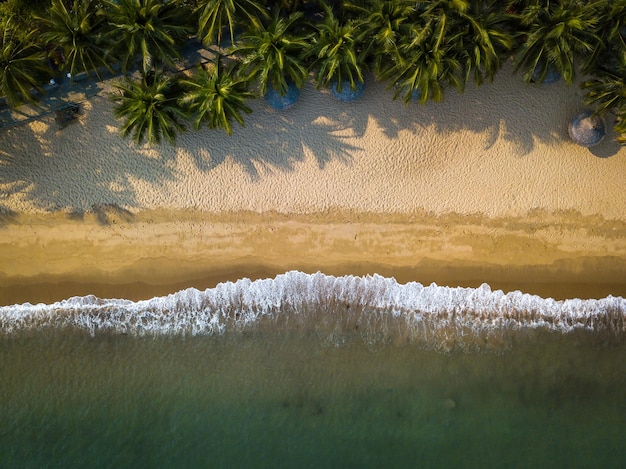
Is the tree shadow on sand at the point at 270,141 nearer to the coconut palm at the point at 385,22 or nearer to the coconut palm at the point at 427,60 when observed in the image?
the coconut palm at the point at 427,60

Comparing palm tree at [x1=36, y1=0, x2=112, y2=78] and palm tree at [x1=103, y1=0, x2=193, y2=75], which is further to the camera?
palm tree at [x1=36, y1=0, x2=112, y2=78]

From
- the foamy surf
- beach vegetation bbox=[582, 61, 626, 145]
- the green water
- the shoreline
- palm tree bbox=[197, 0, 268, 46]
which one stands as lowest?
the green water

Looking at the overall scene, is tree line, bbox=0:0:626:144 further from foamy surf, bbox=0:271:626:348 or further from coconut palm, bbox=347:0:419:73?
foamy surf, bbox=0:271:626:348

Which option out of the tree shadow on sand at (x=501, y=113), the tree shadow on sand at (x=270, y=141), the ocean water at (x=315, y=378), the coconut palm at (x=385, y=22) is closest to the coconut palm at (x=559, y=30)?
the tree shadow on sand at (x=501, y=113)

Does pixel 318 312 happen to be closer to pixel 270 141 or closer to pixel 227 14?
pixel 270 141

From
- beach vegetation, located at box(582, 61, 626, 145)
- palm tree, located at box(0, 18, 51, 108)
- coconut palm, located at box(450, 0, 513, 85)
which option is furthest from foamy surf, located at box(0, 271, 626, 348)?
coconut palm, located at box(450, 0, 513, 85)

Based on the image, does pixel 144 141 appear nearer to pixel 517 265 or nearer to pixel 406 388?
pixel 406 388

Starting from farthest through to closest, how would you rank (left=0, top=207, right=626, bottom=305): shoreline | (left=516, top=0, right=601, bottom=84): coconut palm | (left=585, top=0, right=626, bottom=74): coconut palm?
(left=0, top=207, right=626, bottom=305): shoreline < (left=585, top=0, right=626, bottom=74): coconut palm < (left=516, top=0, right=601, bottom=84): coconut palm
